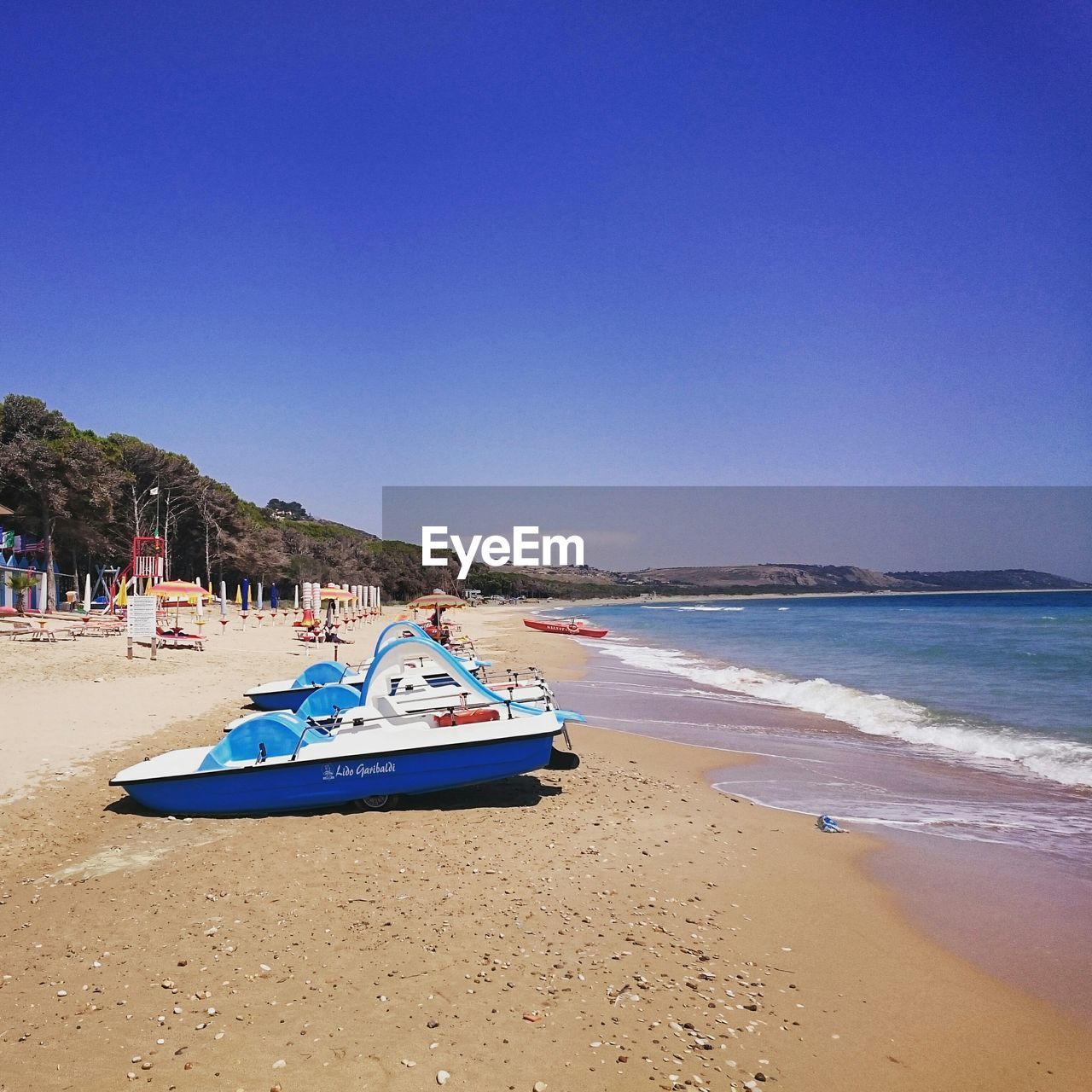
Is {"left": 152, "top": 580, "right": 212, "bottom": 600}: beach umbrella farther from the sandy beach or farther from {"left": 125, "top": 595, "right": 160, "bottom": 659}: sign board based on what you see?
the sandy beach

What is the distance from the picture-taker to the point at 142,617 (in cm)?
1848

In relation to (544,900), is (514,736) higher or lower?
higher

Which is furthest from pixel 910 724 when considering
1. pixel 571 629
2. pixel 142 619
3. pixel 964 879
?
pixel 571 629

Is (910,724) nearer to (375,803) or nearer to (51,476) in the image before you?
(375,803)

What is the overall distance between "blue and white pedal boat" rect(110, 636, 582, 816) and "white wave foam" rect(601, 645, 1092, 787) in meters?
7.49

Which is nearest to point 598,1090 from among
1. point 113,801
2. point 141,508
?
point 113,801

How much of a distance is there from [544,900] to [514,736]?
→ 2.75m

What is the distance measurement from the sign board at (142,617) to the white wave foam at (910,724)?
46.9 feet

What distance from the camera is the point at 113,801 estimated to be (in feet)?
25.6

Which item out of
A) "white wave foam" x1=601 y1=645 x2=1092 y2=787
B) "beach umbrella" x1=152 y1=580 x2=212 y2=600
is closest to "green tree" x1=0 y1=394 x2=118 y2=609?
"beach umbrella" x1=152 y1=580 x2=212 y2=600

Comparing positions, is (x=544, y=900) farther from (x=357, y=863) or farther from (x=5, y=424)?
(x=5, y=424)

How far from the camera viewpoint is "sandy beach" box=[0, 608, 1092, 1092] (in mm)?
3736

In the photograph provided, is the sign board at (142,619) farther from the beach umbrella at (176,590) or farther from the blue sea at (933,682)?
the blue sea at (933,682)

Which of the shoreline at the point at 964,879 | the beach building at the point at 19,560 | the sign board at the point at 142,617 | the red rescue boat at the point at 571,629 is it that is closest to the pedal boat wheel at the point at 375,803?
the shoreline at the point at 964,879
